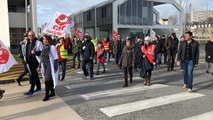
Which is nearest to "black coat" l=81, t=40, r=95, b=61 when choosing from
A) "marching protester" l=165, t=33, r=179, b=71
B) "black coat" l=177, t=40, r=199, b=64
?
"black coat" l=177, t=40, r=199, b=64

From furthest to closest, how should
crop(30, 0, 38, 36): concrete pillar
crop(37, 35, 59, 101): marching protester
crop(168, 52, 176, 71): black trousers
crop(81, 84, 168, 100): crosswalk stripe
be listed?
crop(30, 0, 38, 36): concrete pillar → crop(168, 52, 176, 71): black trousers → crop(81, 84, 168, 100): crosswalk stripe → crop(37, 35, 59, 101): marching protester

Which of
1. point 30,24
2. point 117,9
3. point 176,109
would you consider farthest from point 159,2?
point 176,109

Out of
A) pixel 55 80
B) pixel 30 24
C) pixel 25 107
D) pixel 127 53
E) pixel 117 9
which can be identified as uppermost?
pixel 117 9

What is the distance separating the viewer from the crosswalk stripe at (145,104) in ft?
19.6

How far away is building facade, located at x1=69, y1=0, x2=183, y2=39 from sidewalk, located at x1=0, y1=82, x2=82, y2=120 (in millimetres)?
31494

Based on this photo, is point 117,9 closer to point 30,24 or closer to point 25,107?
point 30,24

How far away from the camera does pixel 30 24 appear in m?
31.5

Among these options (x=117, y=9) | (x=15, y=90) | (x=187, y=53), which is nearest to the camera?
(x=187, y=53)

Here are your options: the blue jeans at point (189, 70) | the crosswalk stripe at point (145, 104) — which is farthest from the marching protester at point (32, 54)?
the blue jeans at point (189, 70)

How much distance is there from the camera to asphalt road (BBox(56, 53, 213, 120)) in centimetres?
575

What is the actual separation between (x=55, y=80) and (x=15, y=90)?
2.30 meters

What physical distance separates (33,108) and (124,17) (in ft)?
121

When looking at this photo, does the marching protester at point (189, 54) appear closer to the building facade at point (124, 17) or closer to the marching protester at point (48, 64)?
the marching protester at point (48, 64)

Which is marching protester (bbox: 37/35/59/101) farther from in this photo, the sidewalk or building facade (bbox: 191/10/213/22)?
building facade (bbox: 191/10/213/22)
